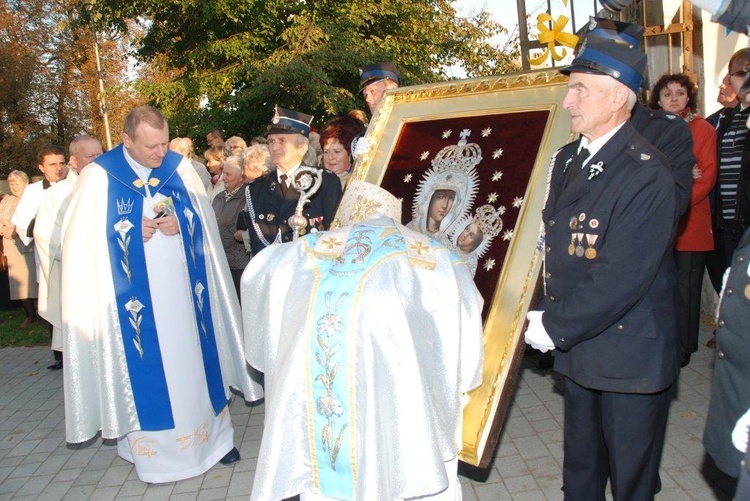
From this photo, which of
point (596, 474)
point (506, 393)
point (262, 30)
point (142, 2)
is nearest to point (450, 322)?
point (506, 393)

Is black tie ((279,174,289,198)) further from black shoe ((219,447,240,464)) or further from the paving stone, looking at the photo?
the paving stone

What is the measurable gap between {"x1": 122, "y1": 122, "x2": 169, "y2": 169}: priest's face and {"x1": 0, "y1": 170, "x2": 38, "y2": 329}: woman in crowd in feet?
18.4

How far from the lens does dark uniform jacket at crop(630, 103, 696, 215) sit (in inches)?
129

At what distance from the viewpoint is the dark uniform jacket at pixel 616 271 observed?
2.47 metres

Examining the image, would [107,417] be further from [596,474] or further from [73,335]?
[596,474]

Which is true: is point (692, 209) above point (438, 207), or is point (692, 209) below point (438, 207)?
below

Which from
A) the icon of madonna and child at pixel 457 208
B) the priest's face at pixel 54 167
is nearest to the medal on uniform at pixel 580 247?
the icon of madonna and child at pixel 457 208

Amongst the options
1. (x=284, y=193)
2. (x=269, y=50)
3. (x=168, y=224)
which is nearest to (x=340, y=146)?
(x=284, y=193)

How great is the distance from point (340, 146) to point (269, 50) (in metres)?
11.1

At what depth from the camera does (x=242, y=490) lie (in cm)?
393

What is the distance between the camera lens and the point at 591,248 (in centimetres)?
257

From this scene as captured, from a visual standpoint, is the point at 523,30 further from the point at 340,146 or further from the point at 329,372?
the point at 329,372

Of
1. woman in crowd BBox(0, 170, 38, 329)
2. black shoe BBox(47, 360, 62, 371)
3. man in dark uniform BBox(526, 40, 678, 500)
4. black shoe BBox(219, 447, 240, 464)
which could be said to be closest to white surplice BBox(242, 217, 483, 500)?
man in dark uniform BBox(526, 40, 678, 500)

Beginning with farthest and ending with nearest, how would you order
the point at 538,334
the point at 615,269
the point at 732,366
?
the point at 538,334
the point at 615,269
the point at 732,366
